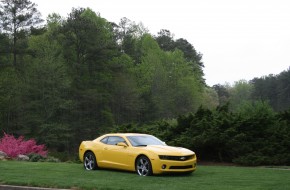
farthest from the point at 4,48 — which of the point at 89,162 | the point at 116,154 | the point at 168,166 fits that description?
the point at 168,166

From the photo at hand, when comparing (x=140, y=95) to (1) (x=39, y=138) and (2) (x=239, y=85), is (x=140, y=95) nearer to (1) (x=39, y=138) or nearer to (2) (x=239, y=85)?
(1) (x=39, y=138)

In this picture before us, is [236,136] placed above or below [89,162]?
above

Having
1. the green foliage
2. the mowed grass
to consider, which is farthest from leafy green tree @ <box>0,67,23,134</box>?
the mowed grass

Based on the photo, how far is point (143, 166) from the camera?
15.0 meters

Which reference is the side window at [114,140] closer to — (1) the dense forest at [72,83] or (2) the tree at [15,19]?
(1) the dense forest at [72,83]

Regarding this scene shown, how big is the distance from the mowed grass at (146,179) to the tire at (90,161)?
41cm

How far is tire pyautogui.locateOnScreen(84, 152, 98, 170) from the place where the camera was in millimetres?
16750

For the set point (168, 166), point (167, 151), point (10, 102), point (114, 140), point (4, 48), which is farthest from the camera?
point (4, 48)

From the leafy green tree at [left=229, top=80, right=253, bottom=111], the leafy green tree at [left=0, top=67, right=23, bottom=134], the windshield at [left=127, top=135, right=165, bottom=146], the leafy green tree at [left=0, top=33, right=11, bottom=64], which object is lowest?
the windshield at [left=127, top=135, right=165, bottom=146]

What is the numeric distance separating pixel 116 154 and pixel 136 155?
999 mm

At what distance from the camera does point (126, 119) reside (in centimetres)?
7312

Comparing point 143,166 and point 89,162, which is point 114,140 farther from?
point 143,166

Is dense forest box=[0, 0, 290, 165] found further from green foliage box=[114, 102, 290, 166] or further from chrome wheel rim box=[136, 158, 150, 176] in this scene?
chrome wheel rim box=[136, 158, 150, 176]

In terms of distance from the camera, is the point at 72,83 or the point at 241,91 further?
the point at 241,91
